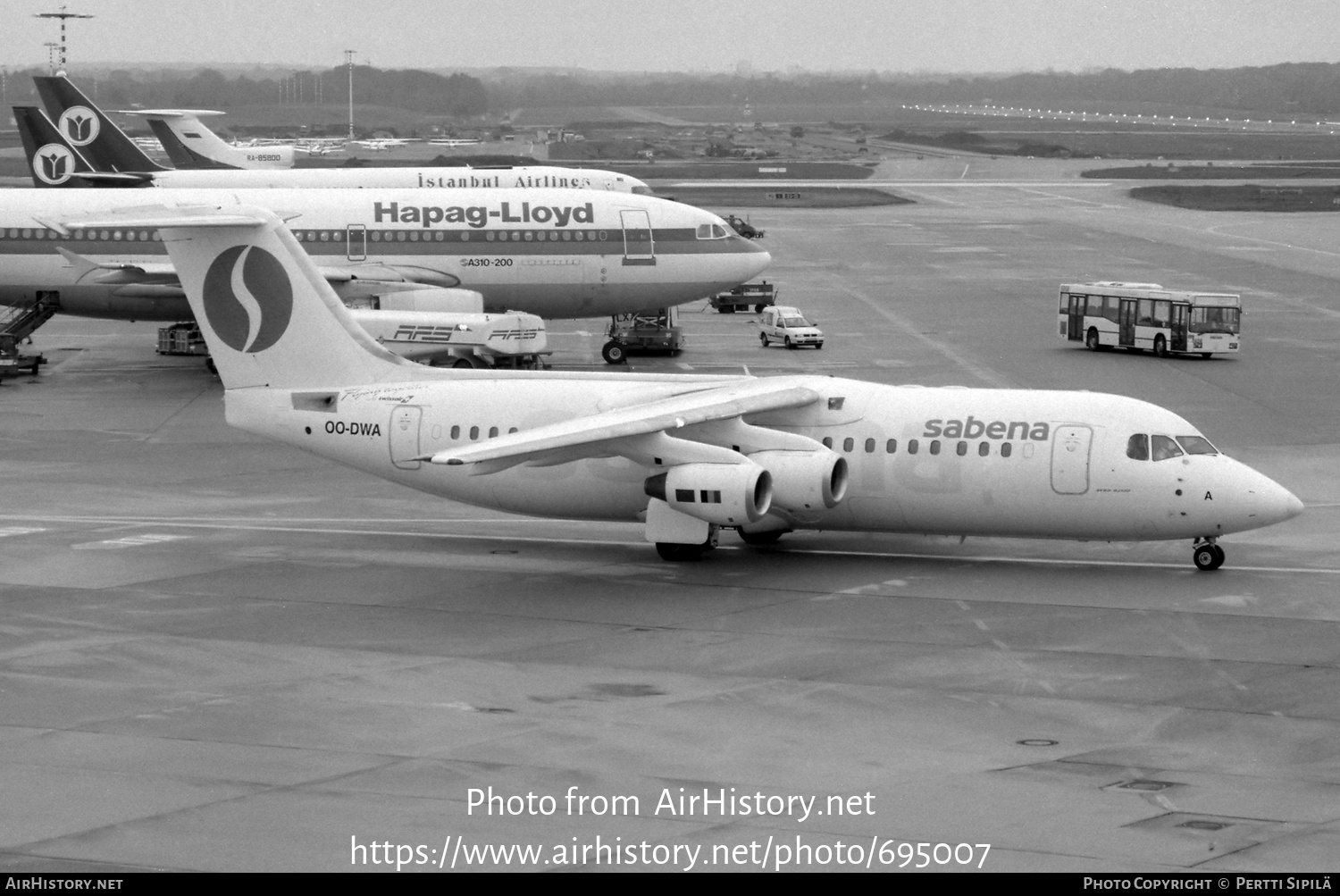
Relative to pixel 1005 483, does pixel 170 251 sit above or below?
above

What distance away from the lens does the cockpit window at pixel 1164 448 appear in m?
32.3

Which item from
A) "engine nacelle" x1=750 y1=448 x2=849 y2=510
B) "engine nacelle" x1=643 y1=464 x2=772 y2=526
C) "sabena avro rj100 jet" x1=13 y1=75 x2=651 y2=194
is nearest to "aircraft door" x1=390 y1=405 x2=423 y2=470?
"engine nacelle" x1=643 y1=464 x2=772 y2=526

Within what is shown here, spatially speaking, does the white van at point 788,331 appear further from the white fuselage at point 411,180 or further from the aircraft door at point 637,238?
the white fuselage at point 411,180

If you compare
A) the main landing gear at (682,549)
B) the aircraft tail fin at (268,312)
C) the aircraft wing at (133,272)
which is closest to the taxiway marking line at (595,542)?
the main landing gear at (682,549)

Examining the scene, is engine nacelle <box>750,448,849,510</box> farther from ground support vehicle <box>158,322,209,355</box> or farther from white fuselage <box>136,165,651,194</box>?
white fuselage <box>136,165,651,194</box>

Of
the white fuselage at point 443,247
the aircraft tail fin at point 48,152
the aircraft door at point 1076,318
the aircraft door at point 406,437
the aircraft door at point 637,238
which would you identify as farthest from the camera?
the aircraft tail fin at point 48,152

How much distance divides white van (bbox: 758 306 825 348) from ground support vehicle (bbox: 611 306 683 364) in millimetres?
3533

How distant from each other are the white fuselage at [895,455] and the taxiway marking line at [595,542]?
0.83 meters

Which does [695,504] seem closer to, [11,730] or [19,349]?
[11,730]

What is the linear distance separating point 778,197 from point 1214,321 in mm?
73440

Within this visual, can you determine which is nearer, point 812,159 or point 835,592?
point 835,592

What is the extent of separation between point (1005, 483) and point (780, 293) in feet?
155

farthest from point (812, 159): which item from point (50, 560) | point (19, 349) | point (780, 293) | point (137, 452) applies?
point (50, 560)

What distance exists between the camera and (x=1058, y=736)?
22.8 metres
